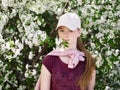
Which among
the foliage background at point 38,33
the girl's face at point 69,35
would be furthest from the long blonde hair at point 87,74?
the foliage background at point 38,33

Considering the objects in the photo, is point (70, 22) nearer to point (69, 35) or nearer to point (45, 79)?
point (69, 35)

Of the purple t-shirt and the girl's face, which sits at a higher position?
the girl's face

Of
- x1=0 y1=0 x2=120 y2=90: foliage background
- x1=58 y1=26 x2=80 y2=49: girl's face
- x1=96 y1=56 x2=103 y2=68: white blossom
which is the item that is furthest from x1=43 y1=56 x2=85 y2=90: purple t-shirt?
x1=96 y1=56 x2=103 y2=68: white blossom

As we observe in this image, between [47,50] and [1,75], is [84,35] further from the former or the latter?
[1,75]

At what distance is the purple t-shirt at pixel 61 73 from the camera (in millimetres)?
3627

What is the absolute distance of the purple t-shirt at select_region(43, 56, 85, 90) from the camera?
11.9 ft

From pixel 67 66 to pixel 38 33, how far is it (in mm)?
1121

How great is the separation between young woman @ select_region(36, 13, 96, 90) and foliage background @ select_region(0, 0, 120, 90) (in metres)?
0.87

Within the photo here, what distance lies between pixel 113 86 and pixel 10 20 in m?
1.74

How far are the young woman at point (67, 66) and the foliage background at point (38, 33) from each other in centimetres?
87

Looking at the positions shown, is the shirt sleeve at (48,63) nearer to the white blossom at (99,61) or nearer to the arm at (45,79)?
the arm at (45,79)

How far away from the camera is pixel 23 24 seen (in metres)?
4.85

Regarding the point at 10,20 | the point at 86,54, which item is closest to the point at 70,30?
the point at 86,54

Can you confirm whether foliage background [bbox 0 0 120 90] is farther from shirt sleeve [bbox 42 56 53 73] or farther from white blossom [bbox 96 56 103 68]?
shirt sleeve [bbox 42 56 53 73]
